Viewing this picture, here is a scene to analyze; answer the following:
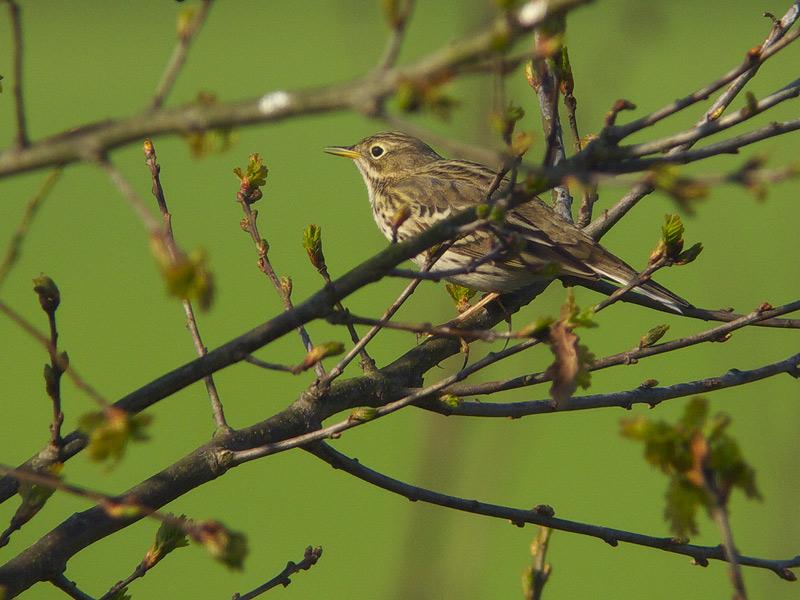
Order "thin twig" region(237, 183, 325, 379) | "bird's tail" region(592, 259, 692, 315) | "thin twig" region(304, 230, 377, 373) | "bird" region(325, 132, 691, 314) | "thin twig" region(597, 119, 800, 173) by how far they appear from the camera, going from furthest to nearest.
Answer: "bird" region(325, 132, 691, 314)
"bird's tail" region(592, 259, 692, 315)
"thin twig" region(237, 183, 325, 379)
"thin twig" region(304, 230, 377, 373)
"thin twig" region(597, 119, 800, 173)

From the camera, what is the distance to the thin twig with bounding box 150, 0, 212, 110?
1.78 metres

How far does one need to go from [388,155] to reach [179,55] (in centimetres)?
637

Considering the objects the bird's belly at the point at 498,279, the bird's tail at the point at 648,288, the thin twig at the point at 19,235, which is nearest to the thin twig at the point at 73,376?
the thin twig at the point at 19,235

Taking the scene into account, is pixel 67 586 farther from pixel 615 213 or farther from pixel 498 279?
pixel 498 279

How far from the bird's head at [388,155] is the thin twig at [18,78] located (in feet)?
20.1

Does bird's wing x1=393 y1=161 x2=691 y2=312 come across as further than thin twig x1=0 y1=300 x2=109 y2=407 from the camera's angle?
Yes

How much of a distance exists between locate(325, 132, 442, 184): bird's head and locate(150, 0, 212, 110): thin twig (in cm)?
597

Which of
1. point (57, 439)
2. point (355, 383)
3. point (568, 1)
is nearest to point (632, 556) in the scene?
point (355, 383)

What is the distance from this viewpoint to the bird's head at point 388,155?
8.09 meters

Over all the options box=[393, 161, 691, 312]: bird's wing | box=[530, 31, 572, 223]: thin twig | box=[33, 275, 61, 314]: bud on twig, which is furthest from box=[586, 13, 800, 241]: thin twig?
box=[33, 275, 61, 314]: bud on twig

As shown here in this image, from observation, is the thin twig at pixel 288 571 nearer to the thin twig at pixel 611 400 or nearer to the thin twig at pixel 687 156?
the thin twig at pixel 611 400

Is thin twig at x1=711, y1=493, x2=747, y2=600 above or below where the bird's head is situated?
below

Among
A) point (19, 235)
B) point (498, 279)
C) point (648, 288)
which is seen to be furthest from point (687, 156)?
point (498, 279)

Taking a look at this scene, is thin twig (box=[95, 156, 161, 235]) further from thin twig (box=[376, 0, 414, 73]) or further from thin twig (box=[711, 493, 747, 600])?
thin twig (box=[711, 493, 747, 600])
